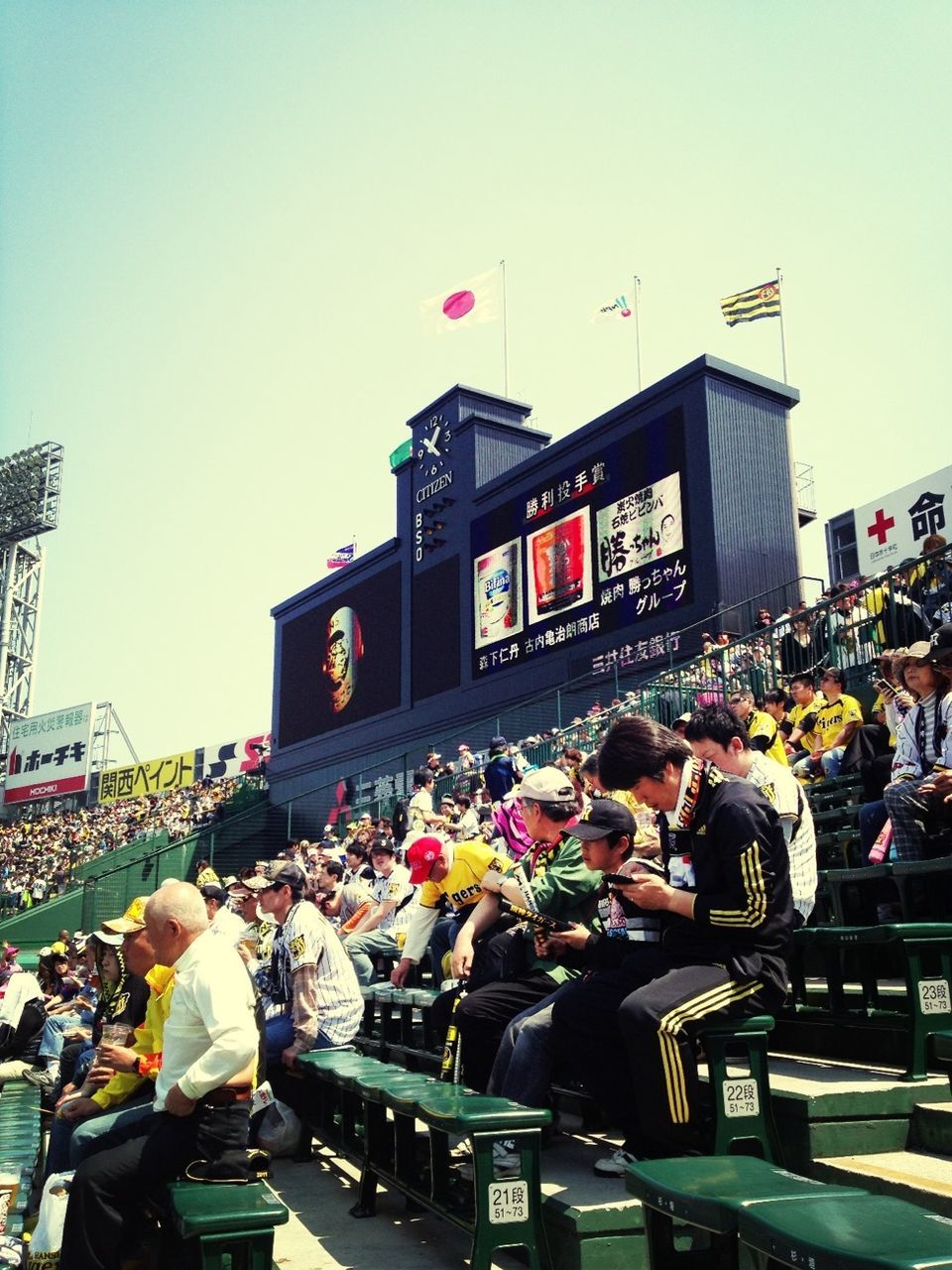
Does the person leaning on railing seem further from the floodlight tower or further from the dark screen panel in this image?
the floodlight tower

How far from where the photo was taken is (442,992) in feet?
17.0

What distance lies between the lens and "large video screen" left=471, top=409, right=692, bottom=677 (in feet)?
57.5

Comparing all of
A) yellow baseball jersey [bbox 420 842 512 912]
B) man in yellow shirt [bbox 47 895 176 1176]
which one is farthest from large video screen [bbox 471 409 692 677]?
man in yellow shirt [bbox 47 895 176 1176]

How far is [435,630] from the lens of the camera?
2373 centimetres

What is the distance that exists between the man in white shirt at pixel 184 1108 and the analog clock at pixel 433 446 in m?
21.8

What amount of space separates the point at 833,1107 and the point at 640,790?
3.77 feet

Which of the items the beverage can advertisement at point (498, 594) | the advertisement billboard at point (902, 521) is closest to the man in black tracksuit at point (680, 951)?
the beverage can advertisement at point (498, 594)

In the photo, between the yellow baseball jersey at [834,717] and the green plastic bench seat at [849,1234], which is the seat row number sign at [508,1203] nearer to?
the green plastic bench seat at [849,1234]

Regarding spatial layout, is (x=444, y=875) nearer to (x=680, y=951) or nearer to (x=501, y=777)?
(x=680, y=951)

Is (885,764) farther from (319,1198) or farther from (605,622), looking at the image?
(605,622)

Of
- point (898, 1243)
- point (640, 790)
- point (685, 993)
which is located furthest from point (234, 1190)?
point (898, 1243)

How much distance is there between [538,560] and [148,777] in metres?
38.9

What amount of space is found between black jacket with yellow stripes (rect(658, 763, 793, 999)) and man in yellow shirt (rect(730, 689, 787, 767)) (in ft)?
15.8

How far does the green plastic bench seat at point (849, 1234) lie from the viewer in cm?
155
